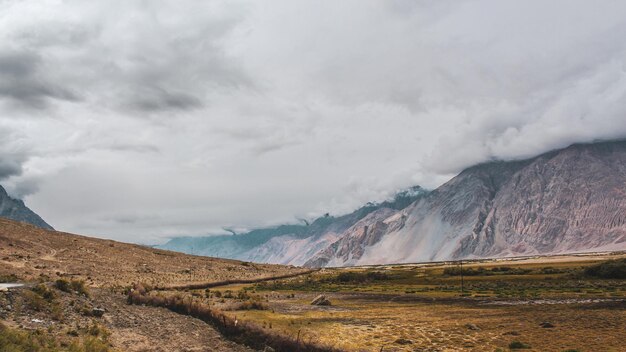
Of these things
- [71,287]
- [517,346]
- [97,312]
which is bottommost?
[517,346]

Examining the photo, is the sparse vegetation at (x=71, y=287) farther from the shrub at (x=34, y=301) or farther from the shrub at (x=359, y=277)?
the shrub at (x=359, y=277)

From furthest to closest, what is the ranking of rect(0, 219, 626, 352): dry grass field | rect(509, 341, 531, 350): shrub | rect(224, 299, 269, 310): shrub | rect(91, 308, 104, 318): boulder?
1. rect(224, 299, 269, 310): shrub
2. rect(91, 308, 104, 318): boulder
3. rect(509, 341, 531, 350): shrub
4. rect(0, 219, 626, 352): dry grass field

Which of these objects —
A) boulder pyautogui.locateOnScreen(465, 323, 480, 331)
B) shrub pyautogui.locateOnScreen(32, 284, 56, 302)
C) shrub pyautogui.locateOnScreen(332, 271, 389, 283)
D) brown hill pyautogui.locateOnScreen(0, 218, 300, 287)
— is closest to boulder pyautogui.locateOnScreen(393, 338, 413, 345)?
boulder pyautogui.locateOnScreen(465, 323, 480, 331)

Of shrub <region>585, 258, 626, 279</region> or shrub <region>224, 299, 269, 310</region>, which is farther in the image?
shrub <region>585, 258, 626, 279</region>

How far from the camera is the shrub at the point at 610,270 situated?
10475 cm

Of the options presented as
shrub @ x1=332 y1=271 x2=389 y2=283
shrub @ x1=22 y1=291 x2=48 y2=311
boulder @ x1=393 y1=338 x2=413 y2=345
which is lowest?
shrub @ x1=332 y1=271 x2=389 y2=283

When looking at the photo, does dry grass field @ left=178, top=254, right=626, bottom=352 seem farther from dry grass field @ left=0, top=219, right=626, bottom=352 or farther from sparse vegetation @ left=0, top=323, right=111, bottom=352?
sparse vegetation @ left=0, top=323, right=111, bottom=352

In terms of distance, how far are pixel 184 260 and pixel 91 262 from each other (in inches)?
1815

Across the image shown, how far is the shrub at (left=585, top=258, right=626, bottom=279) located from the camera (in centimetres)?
10475

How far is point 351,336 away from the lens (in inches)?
1467

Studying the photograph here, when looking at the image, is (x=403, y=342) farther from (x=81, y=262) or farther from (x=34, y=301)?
(x=81, y=262)

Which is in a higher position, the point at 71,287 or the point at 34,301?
the point at 71,287

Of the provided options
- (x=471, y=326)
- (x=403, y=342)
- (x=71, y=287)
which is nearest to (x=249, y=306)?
(x=71, y=287)

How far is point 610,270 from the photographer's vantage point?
10681 centimetres
